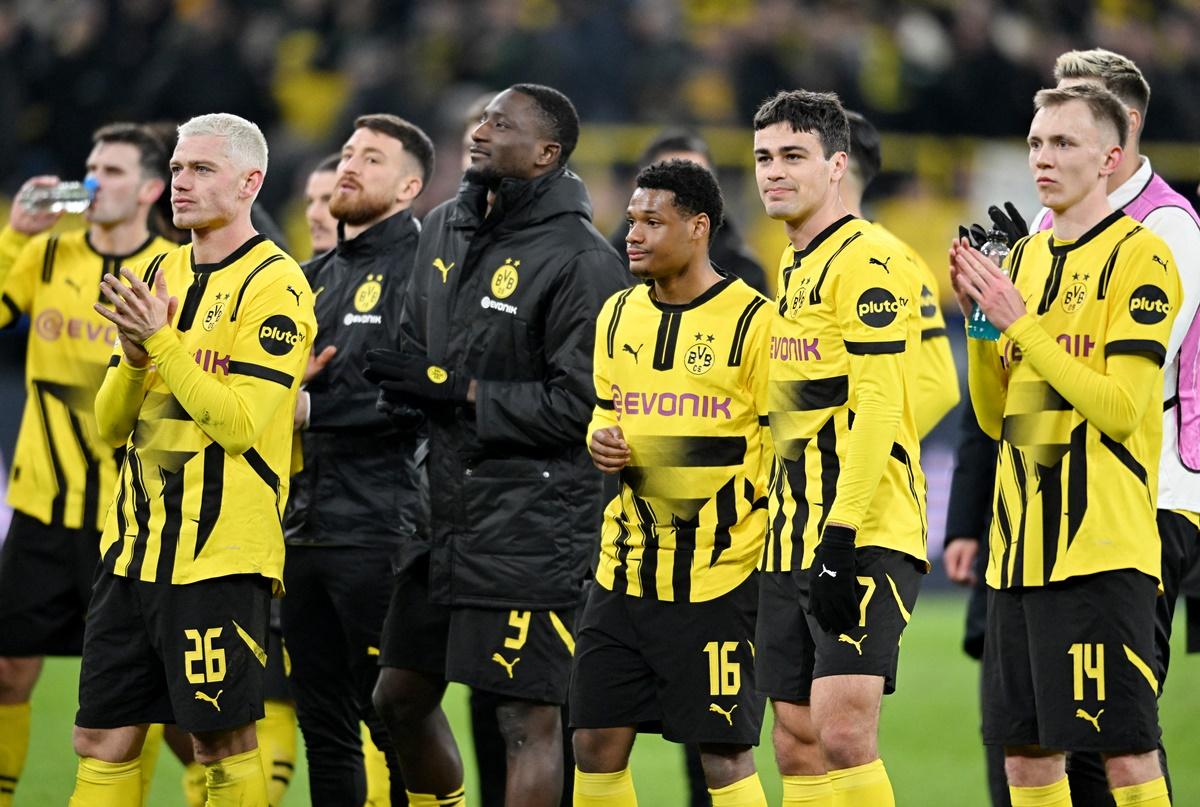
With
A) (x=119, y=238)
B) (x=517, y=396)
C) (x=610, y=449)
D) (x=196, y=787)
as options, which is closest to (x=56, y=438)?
(x=119, y=238)

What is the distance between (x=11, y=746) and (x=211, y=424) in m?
2.24

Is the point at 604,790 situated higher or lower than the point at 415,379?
lower

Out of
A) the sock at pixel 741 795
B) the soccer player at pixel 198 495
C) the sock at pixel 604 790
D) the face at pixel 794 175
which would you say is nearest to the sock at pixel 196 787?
the soccer player at pixel 198 495

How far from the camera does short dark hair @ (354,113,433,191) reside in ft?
21.8

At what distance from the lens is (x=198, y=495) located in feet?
16.2

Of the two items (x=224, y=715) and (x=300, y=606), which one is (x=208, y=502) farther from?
(x=300, y=606)

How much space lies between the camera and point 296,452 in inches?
244

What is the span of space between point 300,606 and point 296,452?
55 cm

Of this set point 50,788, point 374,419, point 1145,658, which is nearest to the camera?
point 1145,658

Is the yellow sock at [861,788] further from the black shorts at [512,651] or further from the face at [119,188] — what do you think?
the face at [119,188]

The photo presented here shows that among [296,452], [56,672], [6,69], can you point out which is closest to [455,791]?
[296,452]

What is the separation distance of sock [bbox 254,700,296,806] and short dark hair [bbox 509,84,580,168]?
2.42 meters

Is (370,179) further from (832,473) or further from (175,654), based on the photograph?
(832,473)

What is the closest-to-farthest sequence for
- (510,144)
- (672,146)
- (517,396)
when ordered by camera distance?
(517,396), (510,144), (672,146)
